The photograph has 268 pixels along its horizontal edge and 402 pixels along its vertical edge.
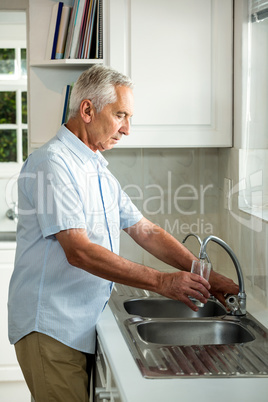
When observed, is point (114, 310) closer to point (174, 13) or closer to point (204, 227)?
point (204, 227)

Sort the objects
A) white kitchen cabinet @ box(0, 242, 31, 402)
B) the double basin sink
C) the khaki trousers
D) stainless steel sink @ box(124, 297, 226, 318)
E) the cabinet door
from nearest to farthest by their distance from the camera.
Answer: the double basin sink
the khaki trousers
stainless steel sink @ box(124, 297, 226, 318)
the cabinet door
white kitchen cabinet @ box(0, 242, 31, 402)

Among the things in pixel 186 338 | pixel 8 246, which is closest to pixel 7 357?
pixel 8 246

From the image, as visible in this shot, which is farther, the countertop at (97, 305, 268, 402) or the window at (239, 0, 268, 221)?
the window at (239, 0, 268, 221)

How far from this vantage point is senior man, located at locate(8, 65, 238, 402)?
1.82 meters

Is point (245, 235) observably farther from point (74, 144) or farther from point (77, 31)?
point (77, 31)

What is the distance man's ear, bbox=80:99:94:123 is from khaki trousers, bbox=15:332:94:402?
2.39 feet

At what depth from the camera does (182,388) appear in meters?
1.38

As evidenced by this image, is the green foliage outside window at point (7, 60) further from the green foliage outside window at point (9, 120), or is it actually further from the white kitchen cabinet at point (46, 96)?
the white kitchen cabinet at point (46, 96)

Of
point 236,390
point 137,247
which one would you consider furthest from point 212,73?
point 236,390

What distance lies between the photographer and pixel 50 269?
192 centimetres

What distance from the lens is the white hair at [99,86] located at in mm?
Answer: 1957

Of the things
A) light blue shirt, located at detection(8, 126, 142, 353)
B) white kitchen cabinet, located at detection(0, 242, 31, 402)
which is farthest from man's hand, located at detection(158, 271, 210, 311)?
white kitchen cabinet, located at detection(0, 242, 31, 402)

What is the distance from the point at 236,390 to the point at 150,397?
21 centimetres

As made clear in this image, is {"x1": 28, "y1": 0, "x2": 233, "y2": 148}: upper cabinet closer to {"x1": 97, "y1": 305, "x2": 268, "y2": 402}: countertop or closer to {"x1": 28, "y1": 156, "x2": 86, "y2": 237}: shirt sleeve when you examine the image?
{"x1": 28, "y1": 156, "x2": 86, "y2": 237}: shirt sleeve
